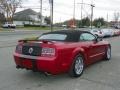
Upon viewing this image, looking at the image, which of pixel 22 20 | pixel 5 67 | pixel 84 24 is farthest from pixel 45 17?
pixel 5 67

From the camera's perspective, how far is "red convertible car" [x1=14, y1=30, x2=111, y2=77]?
6941 mm

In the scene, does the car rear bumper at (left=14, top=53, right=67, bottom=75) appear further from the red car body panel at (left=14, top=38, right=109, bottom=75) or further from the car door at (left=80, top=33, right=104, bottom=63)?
the car door at (left=80, top=33, right=104, bottom=63)

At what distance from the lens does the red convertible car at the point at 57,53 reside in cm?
694

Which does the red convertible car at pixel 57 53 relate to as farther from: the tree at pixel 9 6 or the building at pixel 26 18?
the building at pixel 26 18

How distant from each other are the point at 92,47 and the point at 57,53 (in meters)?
2.28

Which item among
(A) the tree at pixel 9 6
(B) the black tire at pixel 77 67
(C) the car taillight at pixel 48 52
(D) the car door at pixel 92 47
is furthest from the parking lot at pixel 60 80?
(A) the tree at pixel 9 6

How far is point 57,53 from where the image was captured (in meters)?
6.95

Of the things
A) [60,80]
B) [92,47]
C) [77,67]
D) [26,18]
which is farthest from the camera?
[26,18]

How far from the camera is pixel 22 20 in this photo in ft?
367

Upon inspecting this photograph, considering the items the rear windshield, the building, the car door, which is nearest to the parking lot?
the car door

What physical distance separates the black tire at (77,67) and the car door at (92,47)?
58cm

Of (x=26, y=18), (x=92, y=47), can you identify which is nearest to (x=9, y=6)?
(x=26, y=18)

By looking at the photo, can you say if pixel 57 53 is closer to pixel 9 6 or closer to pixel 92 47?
pixel 92 47

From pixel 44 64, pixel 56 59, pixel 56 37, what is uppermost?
pixel 56 37
